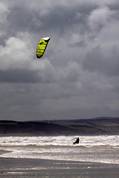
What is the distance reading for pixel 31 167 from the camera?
106ft

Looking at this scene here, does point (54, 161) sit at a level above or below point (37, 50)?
below

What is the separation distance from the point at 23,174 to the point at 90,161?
7.73m

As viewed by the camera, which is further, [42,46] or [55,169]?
[42,46]

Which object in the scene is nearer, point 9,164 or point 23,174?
point 23,174

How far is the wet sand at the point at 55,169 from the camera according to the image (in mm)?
28203

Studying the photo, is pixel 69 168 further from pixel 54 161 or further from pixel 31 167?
pixel 54 161

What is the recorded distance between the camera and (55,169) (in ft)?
102

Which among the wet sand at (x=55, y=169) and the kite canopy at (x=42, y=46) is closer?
the wet sand at (x=55, y=169)

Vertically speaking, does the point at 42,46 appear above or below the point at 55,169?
above

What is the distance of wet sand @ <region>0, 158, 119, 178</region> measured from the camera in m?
28.2

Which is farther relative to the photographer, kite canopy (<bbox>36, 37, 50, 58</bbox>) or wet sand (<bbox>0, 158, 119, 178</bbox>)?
kite canopy (<bbox>36, 37, 50, 58</bbox>)

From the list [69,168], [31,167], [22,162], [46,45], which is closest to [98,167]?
[69,168]

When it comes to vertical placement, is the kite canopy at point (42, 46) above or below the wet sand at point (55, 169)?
above

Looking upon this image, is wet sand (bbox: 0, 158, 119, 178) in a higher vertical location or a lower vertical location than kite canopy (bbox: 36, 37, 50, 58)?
lower
